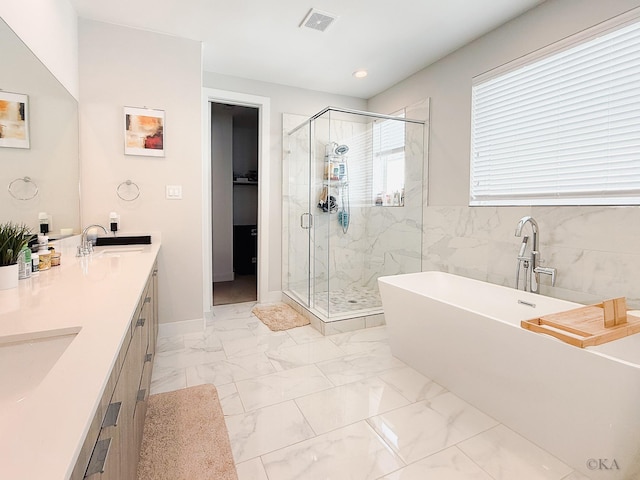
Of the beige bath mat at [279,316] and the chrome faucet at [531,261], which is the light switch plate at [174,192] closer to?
the beige bath mat at [279,316]

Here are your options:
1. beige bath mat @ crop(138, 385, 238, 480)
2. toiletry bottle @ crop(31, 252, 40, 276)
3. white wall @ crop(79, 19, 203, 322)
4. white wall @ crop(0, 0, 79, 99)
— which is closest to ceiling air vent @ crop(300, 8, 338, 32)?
white wall @ crop(79, 19, 203, 322)

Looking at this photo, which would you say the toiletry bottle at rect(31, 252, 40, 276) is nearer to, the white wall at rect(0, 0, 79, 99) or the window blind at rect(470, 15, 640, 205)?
the white wall at rect(0, 0, 79, 99)

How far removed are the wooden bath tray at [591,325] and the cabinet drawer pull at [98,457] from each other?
1791 mm

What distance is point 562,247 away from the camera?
7.64 feet

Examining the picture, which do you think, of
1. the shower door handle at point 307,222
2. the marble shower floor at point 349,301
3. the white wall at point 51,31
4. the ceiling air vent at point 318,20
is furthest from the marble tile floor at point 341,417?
the ceiling air vent at point 318,20

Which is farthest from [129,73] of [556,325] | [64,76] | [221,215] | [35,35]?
[556,325]

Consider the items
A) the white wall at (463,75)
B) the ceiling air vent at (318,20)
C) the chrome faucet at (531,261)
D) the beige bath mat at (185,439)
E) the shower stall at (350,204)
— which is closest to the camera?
the beige bath mat at (185,439)

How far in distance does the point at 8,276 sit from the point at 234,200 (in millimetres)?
4457

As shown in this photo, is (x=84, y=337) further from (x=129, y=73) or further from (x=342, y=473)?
(x=129, y=73)

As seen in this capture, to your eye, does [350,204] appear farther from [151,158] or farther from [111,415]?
[111,415]

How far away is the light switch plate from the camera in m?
3.03

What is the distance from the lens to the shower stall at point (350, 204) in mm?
3625

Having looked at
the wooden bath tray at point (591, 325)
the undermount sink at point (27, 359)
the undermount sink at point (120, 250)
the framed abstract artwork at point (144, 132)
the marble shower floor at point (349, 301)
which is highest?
the framed abstract artwork at point (144, 132)

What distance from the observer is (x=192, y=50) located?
3010 millimetres
